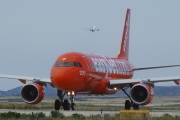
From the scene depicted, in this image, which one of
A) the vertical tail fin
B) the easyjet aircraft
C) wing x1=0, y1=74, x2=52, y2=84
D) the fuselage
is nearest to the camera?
the fuselage

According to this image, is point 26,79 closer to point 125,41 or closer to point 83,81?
point 83,81

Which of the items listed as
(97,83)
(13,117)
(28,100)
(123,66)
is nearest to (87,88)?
(97,83)

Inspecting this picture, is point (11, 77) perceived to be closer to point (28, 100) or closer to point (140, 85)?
point (28, 100)

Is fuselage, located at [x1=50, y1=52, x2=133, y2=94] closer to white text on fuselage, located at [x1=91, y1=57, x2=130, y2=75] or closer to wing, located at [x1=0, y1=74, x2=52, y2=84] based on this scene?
white text on fuselage, located at [x1=91, y1=57, x2=130, y2=75]

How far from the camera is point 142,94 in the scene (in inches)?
1617

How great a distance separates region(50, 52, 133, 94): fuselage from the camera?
39219 mm

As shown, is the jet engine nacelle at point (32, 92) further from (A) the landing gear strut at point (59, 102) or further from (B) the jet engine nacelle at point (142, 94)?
(B) the jet engine nacelle at point (142, 94)

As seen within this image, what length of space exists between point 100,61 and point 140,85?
509cm

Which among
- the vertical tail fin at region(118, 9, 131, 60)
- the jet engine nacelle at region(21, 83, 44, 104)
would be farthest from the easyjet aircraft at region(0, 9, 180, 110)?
the vertical tail fin at region(118, 9, 131, 60)

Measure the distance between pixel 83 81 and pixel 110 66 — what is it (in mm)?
6602

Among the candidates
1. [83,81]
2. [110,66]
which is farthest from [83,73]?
[110,66]

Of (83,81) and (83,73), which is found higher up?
(83,73)

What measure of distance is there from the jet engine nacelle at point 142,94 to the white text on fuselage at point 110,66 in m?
3.52

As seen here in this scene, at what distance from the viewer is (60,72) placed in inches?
1539
